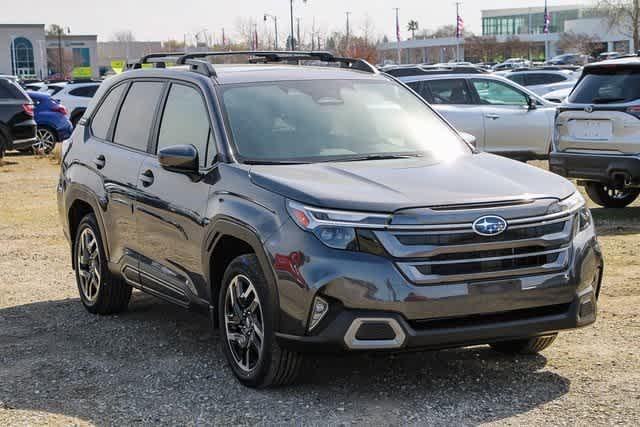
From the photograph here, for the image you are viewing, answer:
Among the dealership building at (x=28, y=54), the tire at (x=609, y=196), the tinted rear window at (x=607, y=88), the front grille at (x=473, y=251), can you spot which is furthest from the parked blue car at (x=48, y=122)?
the dealership building at (x=28, y=54)

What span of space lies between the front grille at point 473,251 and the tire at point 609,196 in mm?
7826

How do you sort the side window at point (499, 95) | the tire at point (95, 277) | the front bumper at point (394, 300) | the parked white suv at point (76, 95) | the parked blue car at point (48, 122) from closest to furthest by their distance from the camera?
the front bumper at point (394, 300) < the tire at point (95, 277) < the side window at point (499, 95) < the parked blue car at point (48, 122) < the parked white suv at point (76, 95)

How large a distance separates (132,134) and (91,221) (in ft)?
2.79

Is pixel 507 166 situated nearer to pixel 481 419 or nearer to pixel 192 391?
pixel 481 419

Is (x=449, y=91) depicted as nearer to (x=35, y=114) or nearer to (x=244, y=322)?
(x=35, y=114)

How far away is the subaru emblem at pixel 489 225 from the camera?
5.09 metres

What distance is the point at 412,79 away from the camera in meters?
16.9

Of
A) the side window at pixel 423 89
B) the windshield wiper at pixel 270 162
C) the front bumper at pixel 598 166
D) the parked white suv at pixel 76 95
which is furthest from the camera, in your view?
the parked white suv at pixel 76 95

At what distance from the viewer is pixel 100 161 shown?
24.3 ft

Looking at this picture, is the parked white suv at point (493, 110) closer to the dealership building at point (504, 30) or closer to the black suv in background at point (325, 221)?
the black suv in background at point (325, 221)

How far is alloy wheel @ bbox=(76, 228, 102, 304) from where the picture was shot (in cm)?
761

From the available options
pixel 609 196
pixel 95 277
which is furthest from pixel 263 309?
pixel 609 196

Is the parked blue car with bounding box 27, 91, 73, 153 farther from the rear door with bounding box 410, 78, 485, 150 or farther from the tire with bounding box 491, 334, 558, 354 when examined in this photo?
the tire with bounding box 491, 334, 558, 354

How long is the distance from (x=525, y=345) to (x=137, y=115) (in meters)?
2.95
